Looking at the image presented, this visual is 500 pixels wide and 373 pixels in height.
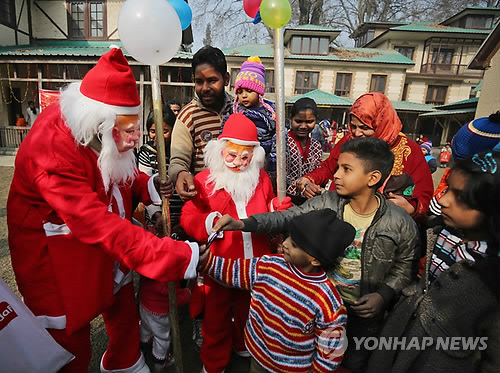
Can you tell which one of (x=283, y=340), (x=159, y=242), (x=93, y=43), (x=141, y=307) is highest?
(x=93, y=43)

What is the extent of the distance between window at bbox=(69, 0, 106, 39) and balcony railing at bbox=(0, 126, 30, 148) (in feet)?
16.9

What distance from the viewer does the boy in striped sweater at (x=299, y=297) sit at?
1518mm

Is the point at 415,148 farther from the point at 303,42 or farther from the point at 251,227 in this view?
the point at 303,42

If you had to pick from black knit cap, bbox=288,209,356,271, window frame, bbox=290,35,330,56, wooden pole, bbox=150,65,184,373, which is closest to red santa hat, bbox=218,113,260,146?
wooden pole, bbox=150,65,184,373

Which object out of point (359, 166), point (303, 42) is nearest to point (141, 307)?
point (359, 166)

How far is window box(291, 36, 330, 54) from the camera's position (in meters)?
23.2

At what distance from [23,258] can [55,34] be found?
1684cm

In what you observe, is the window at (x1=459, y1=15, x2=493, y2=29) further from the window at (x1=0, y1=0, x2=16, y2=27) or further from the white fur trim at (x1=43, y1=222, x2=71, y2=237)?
the white fur trim at (x1=43, y1=222, x2=71, y2=237)

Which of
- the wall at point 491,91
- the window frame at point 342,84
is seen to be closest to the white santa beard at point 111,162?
the wall at point 491,91

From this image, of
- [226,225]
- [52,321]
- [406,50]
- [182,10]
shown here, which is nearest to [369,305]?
[226,225]

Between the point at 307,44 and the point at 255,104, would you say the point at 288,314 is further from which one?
the point at 307,44

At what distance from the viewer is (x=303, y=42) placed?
23328 mm

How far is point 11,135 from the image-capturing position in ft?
43.0

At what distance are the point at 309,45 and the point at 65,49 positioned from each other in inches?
677
